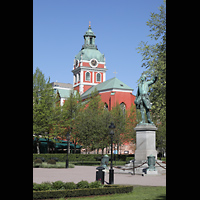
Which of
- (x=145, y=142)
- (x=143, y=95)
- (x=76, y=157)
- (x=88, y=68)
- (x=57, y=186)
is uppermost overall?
(x=88, y=68)

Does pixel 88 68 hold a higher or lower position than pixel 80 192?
higher

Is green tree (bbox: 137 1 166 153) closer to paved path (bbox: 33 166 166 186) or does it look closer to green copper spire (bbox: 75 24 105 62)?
paved path (bbox: 33 166 166 186)

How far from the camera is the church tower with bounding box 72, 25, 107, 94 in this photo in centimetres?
8519

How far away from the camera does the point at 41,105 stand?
42.6 meters

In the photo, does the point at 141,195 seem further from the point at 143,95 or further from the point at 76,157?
the point at 76,157

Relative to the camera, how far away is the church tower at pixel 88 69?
8519cm

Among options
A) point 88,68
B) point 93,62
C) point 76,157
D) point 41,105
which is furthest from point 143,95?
point 93,62

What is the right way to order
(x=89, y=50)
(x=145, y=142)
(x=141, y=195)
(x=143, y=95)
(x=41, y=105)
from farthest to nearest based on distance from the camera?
(x=89, y=50) → (x=41, y=105) → (x=143, y=95) → (x=145, y=142) → (x=141, y=195)

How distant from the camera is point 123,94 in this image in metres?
65.5

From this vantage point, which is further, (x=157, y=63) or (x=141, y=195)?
(x=157, y=63)

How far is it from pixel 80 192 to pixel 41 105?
1288 inches

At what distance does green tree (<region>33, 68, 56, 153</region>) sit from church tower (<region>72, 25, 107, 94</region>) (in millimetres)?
39210
